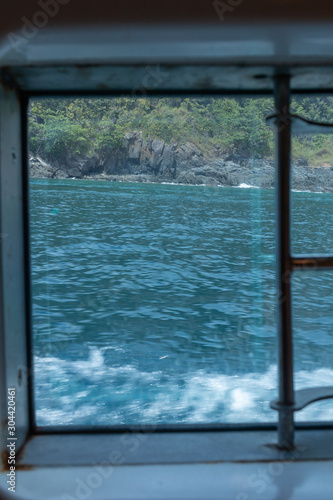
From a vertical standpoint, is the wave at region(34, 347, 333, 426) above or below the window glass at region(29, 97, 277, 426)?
below

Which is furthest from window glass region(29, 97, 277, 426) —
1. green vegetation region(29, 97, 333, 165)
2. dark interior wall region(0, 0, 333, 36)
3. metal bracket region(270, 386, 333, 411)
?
dark interior wall region(0, 0, 333, 36)

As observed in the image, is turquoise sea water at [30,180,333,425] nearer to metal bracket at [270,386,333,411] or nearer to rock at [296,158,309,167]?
rock at [296,158,309,167]

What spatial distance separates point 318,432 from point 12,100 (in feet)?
3.60

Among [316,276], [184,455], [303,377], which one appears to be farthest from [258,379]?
[184,455]

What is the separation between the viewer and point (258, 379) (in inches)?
67.9

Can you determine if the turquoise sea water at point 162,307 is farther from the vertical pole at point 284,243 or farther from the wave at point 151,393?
the vertical pole at point 284,243

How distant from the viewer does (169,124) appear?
1.76 metres

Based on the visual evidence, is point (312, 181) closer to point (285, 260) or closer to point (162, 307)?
point (285, 260)

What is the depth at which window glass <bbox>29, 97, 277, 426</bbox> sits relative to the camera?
1.36 m

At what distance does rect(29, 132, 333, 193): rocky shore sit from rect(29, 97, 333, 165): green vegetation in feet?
0.13

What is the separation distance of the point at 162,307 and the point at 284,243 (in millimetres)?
1952

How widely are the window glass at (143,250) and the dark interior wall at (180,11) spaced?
0.35 meters

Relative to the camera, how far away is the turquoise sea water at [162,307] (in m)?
1.40

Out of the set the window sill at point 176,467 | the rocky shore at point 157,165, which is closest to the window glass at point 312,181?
the rocky shore at point 157,165
